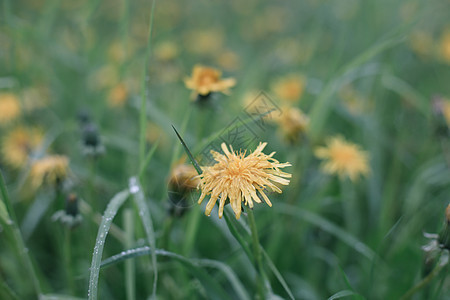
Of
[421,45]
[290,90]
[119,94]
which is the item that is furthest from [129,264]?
[421,45]

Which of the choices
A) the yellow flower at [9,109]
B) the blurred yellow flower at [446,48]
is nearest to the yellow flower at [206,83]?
the yellow flower at [9,109]

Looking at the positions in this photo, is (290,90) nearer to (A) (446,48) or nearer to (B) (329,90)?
(B) (329,90)

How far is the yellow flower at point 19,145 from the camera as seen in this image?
208 centimetres

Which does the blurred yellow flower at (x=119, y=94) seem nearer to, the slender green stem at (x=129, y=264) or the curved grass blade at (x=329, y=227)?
the slender green stem at (x=129, y=264)

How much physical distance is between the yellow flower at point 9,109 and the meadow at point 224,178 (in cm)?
1

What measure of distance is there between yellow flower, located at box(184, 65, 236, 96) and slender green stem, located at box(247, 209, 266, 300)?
0.64 meters

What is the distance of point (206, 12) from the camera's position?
520cm

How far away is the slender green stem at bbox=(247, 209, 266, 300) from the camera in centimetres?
96

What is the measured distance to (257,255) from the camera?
3.42ft

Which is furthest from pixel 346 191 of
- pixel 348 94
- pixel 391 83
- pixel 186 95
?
pixel 186 95

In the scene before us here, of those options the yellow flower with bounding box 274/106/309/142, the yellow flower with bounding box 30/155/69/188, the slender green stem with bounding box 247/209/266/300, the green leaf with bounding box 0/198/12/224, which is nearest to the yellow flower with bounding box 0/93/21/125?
the yellow flower with bounding box 30/155/69/188

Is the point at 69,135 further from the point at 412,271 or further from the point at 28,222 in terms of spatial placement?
the point at 412,271

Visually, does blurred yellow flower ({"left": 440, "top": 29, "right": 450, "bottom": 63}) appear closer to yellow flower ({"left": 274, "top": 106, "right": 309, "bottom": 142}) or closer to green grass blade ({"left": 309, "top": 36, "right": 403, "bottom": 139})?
green grass blade ({"left": 309, "top": 36, "right": 403, "bottom": 139})

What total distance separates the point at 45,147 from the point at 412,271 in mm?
1758
